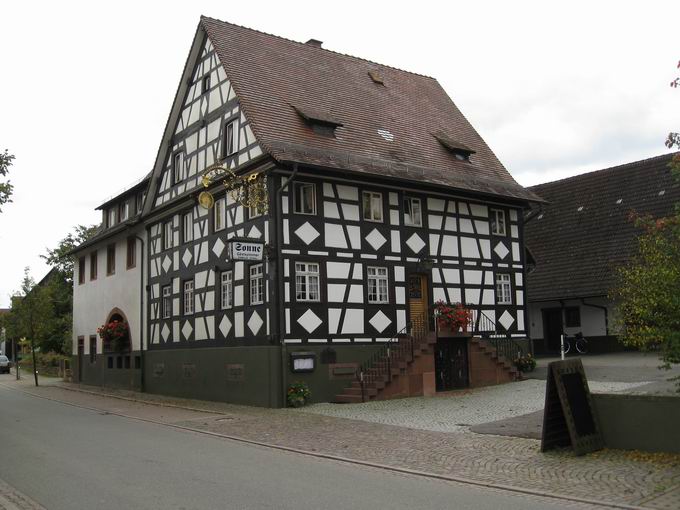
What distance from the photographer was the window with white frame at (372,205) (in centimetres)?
2253

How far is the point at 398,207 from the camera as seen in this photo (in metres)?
23.1

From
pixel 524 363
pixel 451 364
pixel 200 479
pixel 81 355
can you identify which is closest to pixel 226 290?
pixel 451 364

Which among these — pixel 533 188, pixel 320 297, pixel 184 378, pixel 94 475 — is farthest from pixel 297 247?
pixel 533 188

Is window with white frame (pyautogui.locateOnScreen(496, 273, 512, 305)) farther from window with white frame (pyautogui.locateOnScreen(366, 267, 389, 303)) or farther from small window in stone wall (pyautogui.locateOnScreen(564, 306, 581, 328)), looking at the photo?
small window in stone wall (pyautogui.locateOnScreen(564, 306, 581, 328))

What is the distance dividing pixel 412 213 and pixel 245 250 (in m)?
6.64

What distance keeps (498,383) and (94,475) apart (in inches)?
611

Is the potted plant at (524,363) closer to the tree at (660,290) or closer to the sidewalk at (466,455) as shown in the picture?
the sidewalk at (466,455)

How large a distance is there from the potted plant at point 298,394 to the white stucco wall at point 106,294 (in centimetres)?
1101

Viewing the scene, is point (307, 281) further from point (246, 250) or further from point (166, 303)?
point (166, 303)

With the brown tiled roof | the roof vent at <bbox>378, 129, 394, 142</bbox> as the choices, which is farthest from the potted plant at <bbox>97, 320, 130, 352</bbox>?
the roof vent at <bbox>378, 129, 394, 142</bbox>

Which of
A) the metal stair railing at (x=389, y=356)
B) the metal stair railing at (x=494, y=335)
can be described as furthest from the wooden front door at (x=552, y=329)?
the metal stair railing at (x=389, y=356)

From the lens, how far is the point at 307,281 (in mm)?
20797

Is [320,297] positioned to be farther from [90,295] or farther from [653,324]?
[90,295]

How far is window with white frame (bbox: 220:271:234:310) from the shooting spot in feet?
73.6
